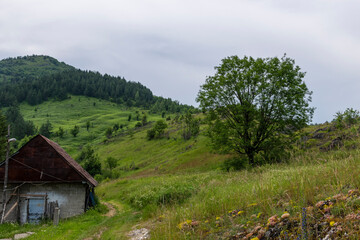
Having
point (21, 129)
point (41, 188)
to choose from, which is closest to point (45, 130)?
point (21, 129)

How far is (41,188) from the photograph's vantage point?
2247cm

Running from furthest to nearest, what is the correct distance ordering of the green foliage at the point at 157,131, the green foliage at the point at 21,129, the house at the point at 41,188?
the green foliage at the point at 21,129 → the green foliage at the point at 157,131 → the house at the point at 41,188

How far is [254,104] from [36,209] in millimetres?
24250

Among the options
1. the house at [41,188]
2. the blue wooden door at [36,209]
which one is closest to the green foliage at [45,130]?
the house at [41,188]

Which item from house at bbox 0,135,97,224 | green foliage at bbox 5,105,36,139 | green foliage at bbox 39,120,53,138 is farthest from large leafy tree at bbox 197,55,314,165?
green foliage at bbox 5,105,36,139

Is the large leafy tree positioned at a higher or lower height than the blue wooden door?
higher

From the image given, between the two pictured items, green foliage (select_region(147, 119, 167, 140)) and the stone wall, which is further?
green foliage (select_region(147, 119, 167, 140))

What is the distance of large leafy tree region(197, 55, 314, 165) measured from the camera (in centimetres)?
2831

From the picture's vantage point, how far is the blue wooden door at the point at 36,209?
21.8 meters

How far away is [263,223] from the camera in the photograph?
5.68 meters

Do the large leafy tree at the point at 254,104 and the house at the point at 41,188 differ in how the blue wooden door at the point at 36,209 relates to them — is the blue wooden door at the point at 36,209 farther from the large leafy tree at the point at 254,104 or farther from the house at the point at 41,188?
the large leafy tree at the point at 254,104

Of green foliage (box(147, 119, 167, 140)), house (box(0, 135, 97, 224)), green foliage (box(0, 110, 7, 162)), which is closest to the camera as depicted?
house (box(0, 135, 97, 224))

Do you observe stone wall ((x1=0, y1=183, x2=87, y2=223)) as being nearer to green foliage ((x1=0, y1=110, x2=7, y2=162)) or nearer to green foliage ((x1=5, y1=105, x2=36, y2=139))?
green foliage ((x1=0, y1=110, x2=7, y2=162))

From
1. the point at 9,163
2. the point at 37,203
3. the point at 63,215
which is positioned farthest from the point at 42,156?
the point at 63,215
